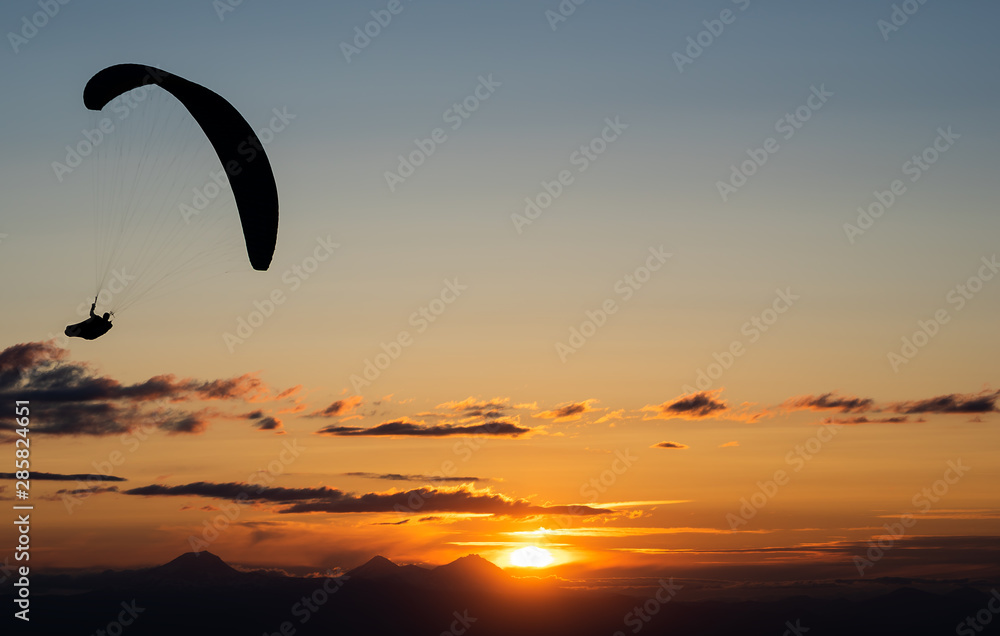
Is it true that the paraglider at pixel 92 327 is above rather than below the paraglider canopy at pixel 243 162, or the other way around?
below

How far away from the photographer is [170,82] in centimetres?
4422

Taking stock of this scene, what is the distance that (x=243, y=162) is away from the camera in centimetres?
4519

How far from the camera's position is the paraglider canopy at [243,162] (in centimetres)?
4462

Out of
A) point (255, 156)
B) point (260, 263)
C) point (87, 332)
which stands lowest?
point (87, 332)

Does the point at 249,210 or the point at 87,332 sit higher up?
the point at 249,210

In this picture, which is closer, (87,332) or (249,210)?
(87,332)

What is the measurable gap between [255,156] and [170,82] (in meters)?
4.78

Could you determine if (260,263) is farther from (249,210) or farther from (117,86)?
(117,86)

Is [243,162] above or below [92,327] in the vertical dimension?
above

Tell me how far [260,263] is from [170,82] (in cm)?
882

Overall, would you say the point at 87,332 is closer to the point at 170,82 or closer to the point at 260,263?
the point at 260,263

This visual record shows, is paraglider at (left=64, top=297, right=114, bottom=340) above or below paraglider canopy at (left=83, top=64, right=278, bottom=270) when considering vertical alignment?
below

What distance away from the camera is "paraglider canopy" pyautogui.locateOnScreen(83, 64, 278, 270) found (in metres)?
44.6

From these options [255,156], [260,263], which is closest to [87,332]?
[260,263]
